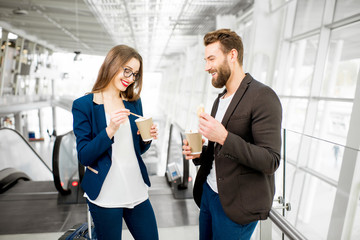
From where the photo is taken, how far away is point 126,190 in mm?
1443

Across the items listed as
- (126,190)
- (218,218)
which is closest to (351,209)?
(218,218)

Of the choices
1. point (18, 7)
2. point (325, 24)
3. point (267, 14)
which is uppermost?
point (18, 7)

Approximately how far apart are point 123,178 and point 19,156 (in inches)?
213

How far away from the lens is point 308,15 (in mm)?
4328

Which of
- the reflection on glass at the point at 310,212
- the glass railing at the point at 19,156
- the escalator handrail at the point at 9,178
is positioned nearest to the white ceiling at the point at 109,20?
the glass railing at the point at 19,156

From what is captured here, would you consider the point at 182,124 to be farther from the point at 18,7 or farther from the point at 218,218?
the point at 218,218

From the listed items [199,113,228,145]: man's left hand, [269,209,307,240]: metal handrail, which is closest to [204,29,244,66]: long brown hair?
[199,113,228,145]: man's left hand

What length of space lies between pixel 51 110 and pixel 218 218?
16.0 m

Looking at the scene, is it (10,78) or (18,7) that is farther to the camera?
(10,78)

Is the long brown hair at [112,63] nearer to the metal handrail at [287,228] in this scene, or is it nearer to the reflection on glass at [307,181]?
the reflection on glass at [307,181]

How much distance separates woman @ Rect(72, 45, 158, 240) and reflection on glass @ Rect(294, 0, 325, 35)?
13.3 feet

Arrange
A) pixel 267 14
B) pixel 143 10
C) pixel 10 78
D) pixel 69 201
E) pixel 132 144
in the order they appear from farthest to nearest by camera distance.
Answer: pixel 10 78, pixel 143 10, pixel 267 14, pixel 69 201, pixel 132 144

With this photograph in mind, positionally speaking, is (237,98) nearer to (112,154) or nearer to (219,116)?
(219,116)

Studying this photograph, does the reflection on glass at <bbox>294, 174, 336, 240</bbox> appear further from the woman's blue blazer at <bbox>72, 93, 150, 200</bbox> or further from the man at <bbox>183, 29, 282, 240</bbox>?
Answer: the woman's blue blazer at <bbox>72, 93, 150, 200</bbox>
